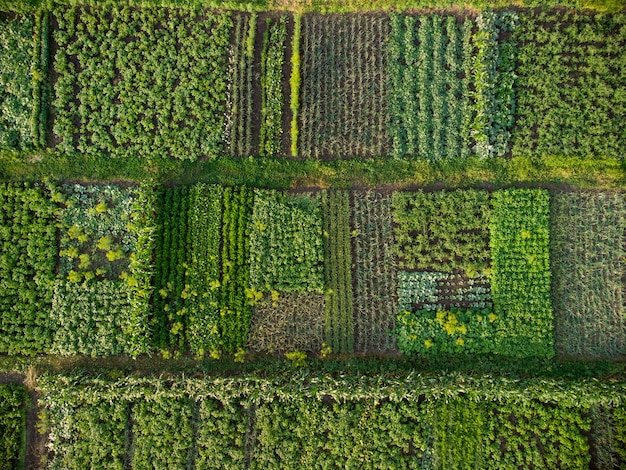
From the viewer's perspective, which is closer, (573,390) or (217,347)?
(573,390)

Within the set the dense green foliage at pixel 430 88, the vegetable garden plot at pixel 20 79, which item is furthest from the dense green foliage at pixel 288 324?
the vegetable garden plot at pixel 20 79

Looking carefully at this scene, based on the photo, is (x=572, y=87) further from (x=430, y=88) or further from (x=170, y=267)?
(x=170, y=267)

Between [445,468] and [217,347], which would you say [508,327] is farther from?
[217,347]

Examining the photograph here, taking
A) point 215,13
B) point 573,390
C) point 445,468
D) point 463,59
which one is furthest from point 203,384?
point 463,59

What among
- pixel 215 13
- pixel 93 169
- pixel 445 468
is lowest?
pixel 445 468

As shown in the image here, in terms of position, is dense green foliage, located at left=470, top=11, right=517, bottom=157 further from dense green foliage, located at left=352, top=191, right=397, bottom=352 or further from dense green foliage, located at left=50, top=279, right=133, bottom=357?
dense green foliage, located at left=50, top=279, right=133, bottom=357

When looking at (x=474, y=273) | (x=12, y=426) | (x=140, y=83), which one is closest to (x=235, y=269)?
(x=140, y=83)

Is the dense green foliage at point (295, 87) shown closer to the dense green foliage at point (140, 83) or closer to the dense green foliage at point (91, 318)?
the dense green foliage at point (140, 83)
